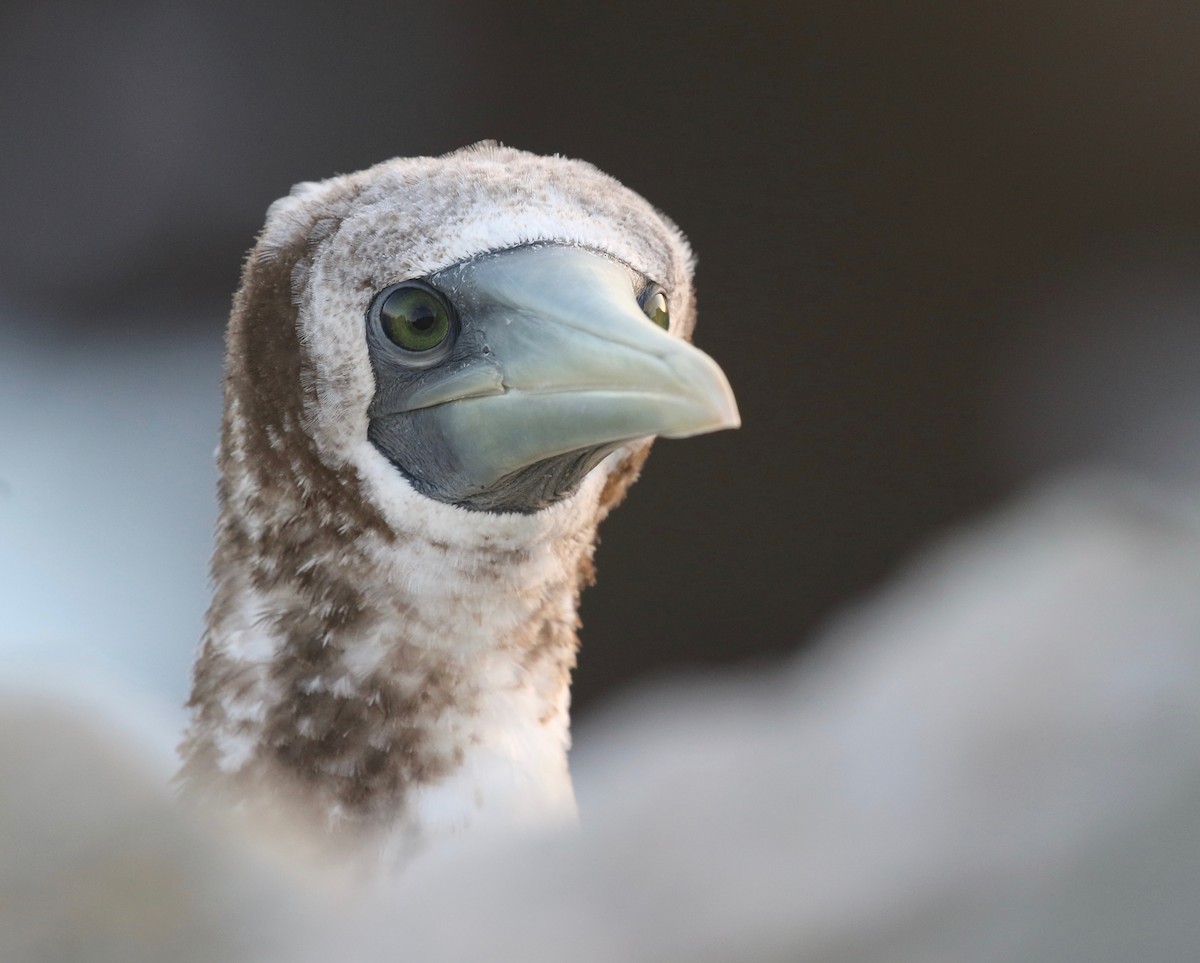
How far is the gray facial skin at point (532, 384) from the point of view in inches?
43.0

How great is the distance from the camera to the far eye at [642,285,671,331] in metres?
1.32

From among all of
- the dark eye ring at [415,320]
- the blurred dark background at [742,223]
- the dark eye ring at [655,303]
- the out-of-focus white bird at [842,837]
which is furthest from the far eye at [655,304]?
the blurred dark background at [742,223]

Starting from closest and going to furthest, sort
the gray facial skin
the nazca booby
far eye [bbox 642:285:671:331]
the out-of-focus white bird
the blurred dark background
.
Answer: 1. the out-of-focus white bird
2. the gray facial skin
3. the nazca booby
4. far eye [bbox 642:285:671:331]
5. the blurred dark background

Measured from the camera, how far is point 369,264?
1.27 m

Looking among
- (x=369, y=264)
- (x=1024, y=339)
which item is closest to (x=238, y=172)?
(x=1024, y=339)

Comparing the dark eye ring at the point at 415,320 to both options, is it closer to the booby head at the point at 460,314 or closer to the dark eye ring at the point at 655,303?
the booby head at the point at 460,314

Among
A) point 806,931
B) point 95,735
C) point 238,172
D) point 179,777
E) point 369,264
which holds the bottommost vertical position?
point 806,931

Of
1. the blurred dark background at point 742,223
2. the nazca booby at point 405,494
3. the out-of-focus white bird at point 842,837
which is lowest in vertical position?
the out-of-focus white bird at point 842,837

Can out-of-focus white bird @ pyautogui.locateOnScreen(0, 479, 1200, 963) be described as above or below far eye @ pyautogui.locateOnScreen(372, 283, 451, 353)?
below

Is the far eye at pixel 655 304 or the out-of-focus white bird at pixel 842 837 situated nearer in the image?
the out-of-focus white bird at pixel 842 837

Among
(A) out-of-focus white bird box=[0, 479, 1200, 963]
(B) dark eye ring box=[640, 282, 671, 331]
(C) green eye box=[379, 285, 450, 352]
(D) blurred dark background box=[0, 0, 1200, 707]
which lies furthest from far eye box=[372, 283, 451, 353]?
(D) blurred dark background box=[0, 0, 1200, 707]

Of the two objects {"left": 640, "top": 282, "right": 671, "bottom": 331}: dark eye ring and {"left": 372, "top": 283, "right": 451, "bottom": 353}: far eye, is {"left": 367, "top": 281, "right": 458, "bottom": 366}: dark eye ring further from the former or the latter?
{"left": 640, "top": 282, "right": 671, "bottom": 331}: dark eye ring

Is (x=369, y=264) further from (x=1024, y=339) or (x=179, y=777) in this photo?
(x=1024, y=339)

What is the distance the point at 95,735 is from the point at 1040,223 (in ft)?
11.9
